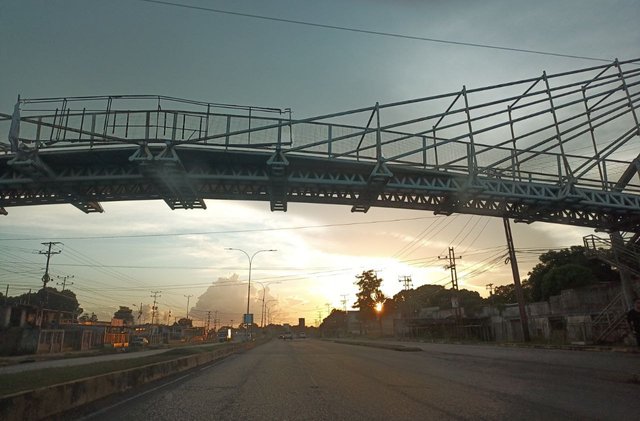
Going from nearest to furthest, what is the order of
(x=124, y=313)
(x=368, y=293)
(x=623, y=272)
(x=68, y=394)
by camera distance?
(x=68, y=394) < (x=623, y=272) < (x=368, y=293) < (x=124, y=313)

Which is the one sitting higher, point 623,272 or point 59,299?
point 59,299

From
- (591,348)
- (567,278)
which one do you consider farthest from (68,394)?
(567,278)

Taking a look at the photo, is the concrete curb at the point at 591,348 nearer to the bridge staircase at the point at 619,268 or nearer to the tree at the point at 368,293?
the bridge staircase at the point at 619,268

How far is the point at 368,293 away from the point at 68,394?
9260 centimetres

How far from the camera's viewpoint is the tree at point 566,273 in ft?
178

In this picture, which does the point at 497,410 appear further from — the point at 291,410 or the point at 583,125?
the point at 583,125

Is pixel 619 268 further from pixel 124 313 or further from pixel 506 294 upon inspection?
pixel 124 313

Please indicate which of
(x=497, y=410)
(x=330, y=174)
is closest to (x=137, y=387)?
(x=497, y=410)

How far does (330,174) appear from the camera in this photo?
20.0 meters

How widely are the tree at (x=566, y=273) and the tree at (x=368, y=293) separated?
126ft

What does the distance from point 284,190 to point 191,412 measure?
13.2 metres

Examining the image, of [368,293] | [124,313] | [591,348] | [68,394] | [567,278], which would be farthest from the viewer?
[124,313]

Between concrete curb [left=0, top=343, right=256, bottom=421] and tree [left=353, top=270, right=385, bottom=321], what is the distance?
8629cm

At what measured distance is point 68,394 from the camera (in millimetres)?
8531
